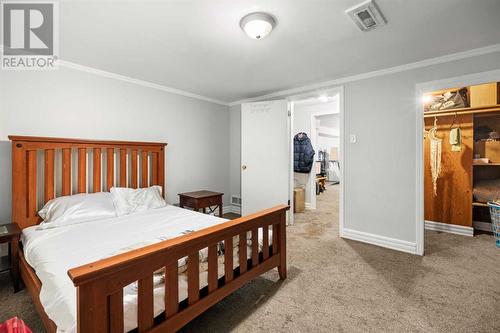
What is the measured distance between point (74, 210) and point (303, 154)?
389cm

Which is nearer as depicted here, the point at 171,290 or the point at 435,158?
the point at 171,290

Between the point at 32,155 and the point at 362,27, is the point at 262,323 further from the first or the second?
the point at 32,155

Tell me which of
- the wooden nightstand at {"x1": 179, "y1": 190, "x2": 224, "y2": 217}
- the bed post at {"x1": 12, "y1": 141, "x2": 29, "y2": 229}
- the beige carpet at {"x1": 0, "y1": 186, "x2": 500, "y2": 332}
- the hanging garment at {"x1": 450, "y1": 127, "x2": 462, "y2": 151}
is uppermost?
the hanging garment at {"x1": 450, "y1": 127, "x2": 462, "y2": 151}

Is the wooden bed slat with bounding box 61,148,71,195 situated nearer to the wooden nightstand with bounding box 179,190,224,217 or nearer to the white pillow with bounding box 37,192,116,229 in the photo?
the white pillow with bounding box 37,192,116,229

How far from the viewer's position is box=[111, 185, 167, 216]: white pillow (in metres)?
2.55

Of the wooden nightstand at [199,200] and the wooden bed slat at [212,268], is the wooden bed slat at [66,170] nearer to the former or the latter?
the wooden nightstand at [199,200]

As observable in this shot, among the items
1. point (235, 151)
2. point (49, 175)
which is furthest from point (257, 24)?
point (235, 151)

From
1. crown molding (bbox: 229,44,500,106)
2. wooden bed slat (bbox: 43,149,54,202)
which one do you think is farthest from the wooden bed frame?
crown molding (bbox: 229,44,500,106)

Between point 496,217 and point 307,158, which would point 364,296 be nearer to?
point 496,217

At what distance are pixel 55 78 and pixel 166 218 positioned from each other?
1.95 metres

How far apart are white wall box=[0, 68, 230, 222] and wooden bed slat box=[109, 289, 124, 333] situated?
2.17m

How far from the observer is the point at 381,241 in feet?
9.43

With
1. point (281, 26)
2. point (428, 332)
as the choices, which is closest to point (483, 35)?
point (281, 26)

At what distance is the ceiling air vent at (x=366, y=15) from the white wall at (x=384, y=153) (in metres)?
1.14
